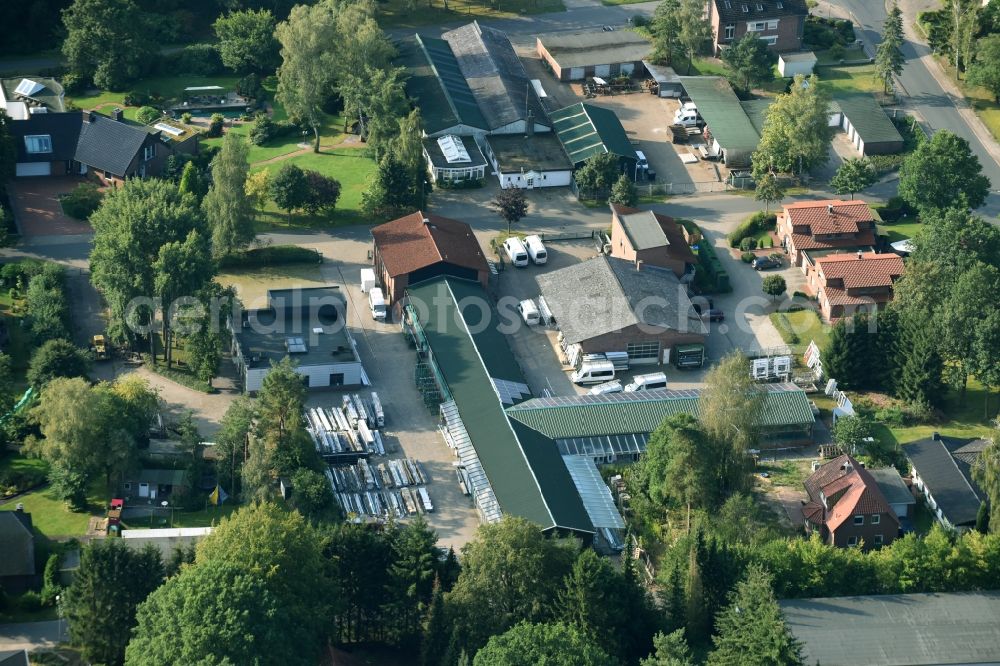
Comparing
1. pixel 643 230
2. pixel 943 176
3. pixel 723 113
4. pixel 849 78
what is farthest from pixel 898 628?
pixel 849 78

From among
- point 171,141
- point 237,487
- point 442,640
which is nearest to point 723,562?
point 442,640

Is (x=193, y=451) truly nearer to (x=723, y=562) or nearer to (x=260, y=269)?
(x=260, y=269)

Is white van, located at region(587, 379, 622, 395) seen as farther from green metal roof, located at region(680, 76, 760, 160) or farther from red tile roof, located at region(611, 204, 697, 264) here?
green metal roof, located at region(680, 76, 760, 160)

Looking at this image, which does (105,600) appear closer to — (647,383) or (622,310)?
(647,383)

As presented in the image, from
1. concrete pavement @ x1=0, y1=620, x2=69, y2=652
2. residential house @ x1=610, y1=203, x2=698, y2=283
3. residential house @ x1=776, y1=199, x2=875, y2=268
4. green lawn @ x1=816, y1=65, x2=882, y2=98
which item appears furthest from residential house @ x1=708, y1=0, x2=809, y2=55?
concrete pavement @ x1=0, y1=620, x2=69, y2=652

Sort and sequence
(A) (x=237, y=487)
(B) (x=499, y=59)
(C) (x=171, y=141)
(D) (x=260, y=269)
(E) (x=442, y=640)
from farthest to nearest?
(B) (x=499, y=59), (C) (x=171, y=141), (D) (x=260, y=269), (A) (x=237, y=487), (E) (x=442, y=640)

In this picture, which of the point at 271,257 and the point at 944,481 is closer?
the point at 944,481
